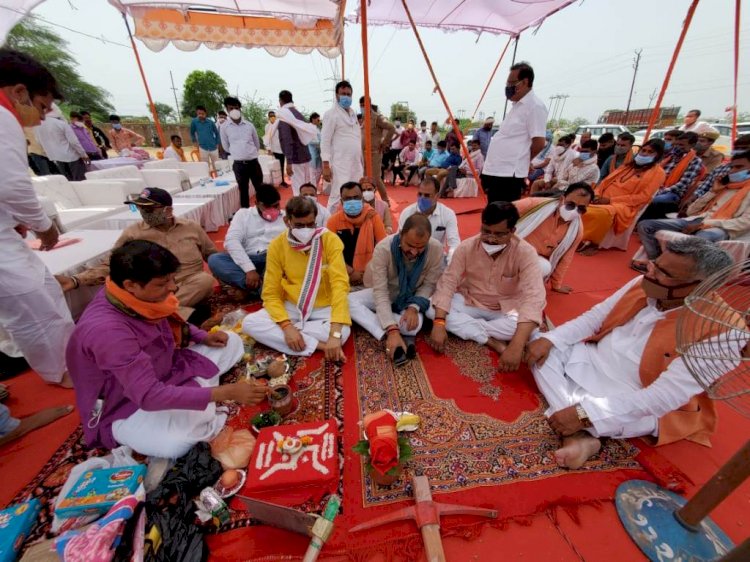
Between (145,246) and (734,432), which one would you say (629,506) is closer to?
(734,432)

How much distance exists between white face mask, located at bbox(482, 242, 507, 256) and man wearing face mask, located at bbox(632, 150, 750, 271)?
2.70 metres

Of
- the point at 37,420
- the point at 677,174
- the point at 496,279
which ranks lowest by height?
the point at 37,420

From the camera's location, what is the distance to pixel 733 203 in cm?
361

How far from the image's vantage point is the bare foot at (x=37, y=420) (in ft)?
6.37

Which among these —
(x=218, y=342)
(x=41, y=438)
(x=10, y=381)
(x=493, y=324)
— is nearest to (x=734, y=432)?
(x=493, y=324)

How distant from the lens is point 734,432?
201 centimetres

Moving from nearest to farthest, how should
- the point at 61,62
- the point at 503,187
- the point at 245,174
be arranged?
the point at 503,187
the point at 245,174
the point at 61,62

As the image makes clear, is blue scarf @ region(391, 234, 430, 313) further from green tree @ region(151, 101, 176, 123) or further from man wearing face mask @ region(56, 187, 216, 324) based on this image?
green tree @ region(151, 101, 176, 123)

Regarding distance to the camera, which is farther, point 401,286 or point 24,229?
point 401,286

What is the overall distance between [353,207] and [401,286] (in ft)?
3.37

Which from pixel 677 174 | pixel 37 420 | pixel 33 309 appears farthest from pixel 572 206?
pixel 37 420

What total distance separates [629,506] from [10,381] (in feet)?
13.5

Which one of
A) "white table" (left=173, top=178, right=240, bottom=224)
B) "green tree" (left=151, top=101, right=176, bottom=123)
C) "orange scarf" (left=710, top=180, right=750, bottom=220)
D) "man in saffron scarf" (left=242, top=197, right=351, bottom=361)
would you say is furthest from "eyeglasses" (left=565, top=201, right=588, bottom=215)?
"green tree" (left=151, top=101, right=176, bottom=123)

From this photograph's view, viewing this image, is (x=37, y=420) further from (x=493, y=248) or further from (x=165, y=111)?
(x=165, y=111)
